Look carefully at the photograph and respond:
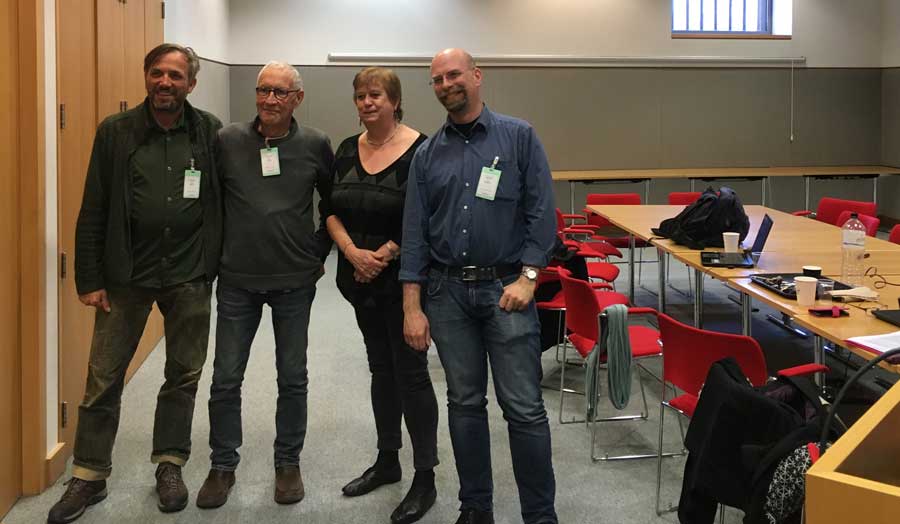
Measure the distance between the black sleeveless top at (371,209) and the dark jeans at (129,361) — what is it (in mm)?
591

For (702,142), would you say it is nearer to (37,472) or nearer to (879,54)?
(879,54)

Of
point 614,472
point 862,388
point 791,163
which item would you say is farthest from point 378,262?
point 791,163

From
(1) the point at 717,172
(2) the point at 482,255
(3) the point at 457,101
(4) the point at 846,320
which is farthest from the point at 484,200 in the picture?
(1) the point at 717,172

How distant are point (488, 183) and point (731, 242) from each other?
91.5 inches

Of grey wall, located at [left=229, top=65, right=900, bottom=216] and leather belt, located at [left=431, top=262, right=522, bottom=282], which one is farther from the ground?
grey wall, located at [left=229, top=65, right=900, bottom=216]

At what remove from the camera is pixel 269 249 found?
295 cm

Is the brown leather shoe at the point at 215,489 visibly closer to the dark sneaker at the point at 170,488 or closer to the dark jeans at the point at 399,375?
the dark sneaker at the point at 170,488

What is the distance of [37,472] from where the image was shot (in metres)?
3.18

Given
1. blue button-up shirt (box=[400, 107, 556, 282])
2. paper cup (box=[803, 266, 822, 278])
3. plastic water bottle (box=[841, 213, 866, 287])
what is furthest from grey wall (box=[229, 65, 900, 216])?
blue button-up shirt (box=[400, 107, 556, 282])

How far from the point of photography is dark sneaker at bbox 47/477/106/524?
2.93m

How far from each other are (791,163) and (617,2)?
3.12 m

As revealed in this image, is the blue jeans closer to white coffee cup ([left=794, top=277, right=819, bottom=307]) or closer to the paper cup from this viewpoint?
white coffee cup ([left=794, top=277, right=819, bottom=307])

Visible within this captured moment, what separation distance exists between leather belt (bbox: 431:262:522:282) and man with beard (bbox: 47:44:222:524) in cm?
94

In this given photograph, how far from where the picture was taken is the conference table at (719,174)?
9.84 m
